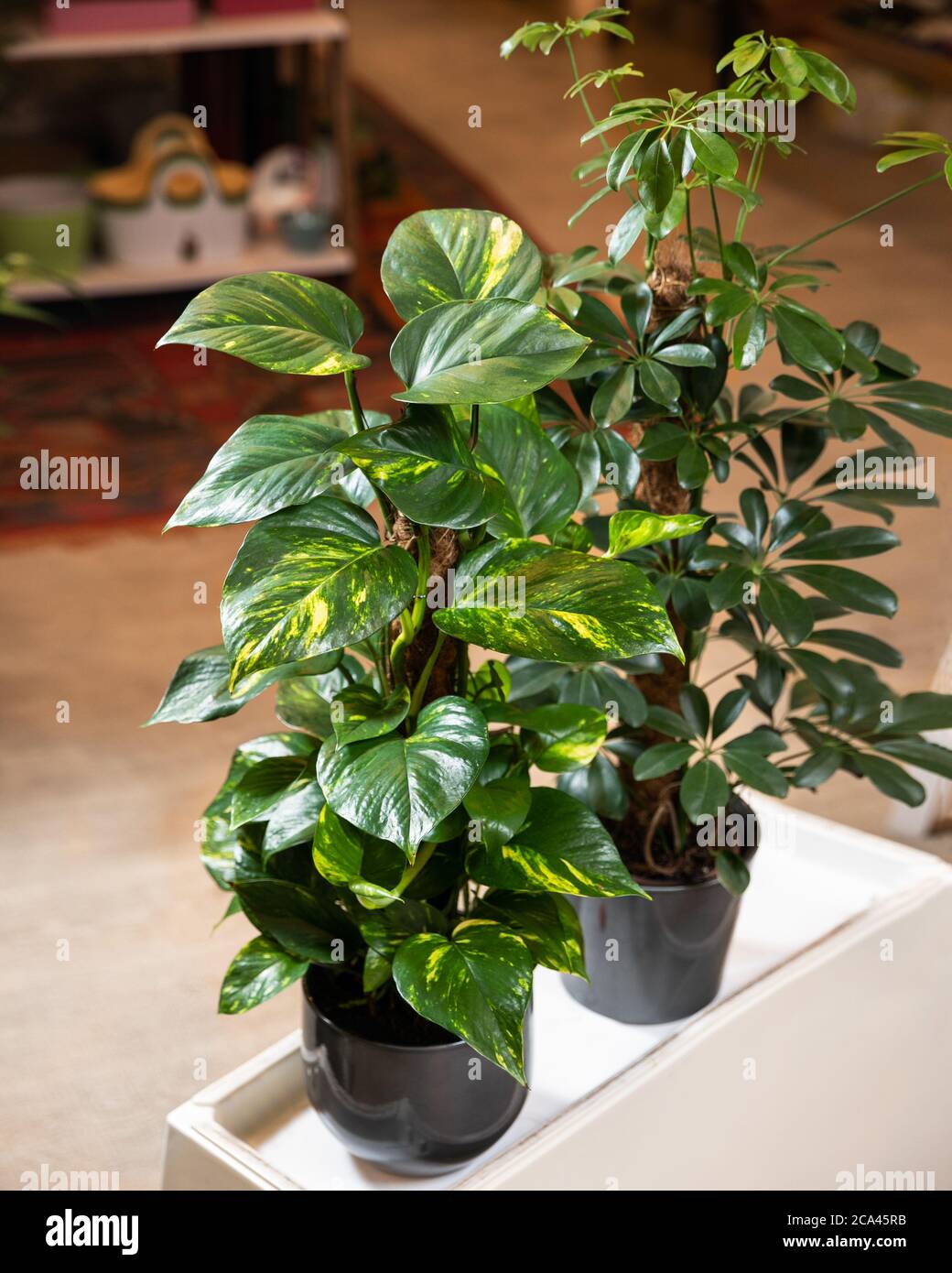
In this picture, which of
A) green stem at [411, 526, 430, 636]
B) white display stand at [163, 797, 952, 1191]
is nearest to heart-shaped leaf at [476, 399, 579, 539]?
green stem at [411, 526, 430, 636]

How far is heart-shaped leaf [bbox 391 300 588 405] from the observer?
84 cm

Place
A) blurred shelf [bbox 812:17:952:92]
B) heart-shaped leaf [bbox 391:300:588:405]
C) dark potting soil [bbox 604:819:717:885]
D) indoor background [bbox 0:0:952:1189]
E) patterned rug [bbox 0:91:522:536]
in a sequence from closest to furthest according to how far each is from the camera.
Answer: heart-shaped leaf [bbox 391:300:588:405], dark potting soil [bbox 604:819:717:885], indoor background [bbox 0:0:952:1189], patterned rug [bbox 0:91:522:536], blurred shelf [bbox 812:17:952:92]

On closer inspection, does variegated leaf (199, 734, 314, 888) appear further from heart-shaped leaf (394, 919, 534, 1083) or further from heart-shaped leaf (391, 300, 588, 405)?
heart-shaped leaf (391, 300, 588, 405)

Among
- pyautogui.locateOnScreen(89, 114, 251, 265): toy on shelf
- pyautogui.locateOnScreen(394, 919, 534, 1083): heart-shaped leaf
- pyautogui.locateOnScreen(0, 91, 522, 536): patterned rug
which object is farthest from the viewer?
pyautogui.locateOnScreen(89, 114, 251, 265): toy on shelf

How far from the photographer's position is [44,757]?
2381 mm

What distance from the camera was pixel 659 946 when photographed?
1.30 metres

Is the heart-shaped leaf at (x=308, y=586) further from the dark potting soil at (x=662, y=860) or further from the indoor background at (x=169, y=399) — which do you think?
the indoor background at (x=169, y=399)

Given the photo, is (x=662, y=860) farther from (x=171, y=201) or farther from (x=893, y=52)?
(x=893, y=52)

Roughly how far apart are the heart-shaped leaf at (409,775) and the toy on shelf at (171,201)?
3.08 meters

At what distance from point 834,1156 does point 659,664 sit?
558mm

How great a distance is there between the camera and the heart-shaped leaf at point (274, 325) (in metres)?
0.86

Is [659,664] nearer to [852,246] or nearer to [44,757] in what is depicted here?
[44,757]

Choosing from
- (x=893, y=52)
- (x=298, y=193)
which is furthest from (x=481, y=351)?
(x=893, y=52)
